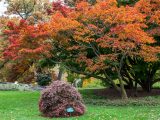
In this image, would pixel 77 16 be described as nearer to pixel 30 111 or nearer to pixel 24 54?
pixel 24 54

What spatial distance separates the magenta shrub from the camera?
1183cm

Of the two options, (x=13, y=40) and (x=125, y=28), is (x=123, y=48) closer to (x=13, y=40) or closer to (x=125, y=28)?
(x=125, y=28)

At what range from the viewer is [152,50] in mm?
15227

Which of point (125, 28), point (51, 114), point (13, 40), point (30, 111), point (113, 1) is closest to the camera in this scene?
point (51, 114)

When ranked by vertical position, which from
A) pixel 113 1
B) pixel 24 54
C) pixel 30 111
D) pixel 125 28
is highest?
pixel 113 1

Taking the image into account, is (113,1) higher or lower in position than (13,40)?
higher

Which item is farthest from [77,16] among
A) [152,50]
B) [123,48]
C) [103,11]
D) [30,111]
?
[30,111]

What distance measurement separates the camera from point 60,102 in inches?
471

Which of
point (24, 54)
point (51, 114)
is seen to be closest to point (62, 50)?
point (24, 54)

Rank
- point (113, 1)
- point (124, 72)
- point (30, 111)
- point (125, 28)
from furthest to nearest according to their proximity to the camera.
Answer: point (124, 72) < point (113, 1) < point (125, 28) < point (30, 111)

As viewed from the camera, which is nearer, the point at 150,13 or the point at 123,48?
the point at 123,48

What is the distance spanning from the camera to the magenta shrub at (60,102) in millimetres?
11828

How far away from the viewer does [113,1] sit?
15.2 meters

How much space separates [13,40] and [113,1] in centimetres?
511
